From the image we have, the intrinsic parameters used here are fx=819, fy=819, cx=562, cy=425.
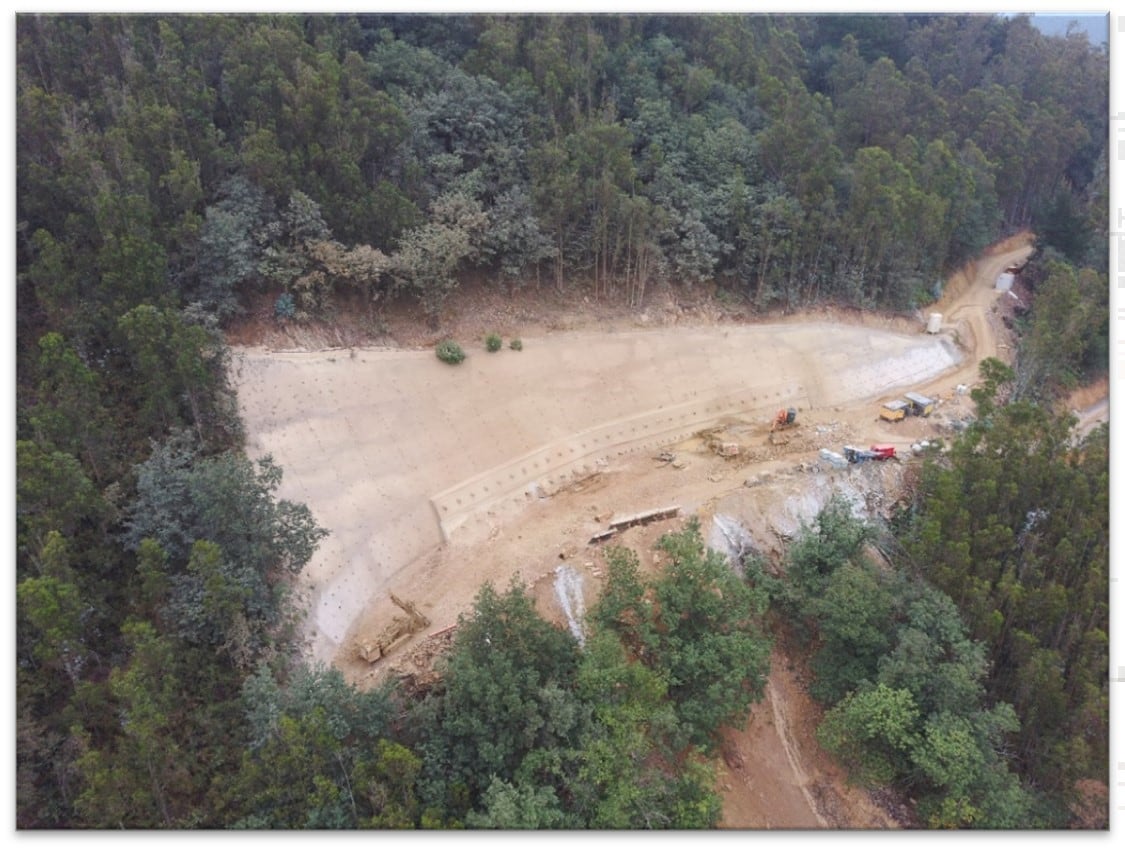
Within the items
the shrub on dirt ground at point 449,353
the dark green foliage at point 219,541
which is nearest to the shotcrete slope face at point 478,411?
the shrub on dirt ground at point 449,353

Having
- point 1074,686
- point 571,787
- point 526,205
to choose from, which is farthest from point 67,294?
point 1074,686

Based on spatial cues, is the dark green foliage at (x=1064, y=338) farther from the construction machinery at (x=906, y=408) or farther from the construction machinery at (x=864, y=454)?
the construction machinery at (x=864, y=454)

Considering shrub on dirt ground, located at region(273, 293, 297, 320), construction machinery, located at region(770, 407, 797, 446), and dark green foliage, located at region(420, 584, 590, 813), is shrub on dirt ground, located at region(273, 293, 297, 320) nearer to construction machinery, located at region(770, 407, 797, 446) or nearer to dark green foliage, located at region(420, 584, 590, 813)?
dark green foliage, located at region(420, 584, 590, 813)

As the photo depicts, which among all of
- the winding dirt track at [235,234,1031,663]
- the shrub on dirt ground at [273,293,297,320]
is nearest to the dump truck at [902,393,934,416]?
the winding dirt track at [235,234,1031,663]

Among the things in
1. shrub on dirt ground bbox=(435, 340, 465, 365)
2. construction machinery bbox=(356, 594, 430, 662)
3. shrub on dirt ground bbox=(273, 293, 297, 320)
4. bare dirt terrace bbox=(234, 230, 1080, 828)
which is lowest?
construction machinery bbox=(356, 594, 430, 662)

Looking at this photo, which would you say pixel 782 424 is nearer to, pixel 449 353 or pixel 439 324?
pixel 449 353

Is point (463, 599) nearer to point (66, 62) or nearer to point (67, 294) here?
point (67, 294)
